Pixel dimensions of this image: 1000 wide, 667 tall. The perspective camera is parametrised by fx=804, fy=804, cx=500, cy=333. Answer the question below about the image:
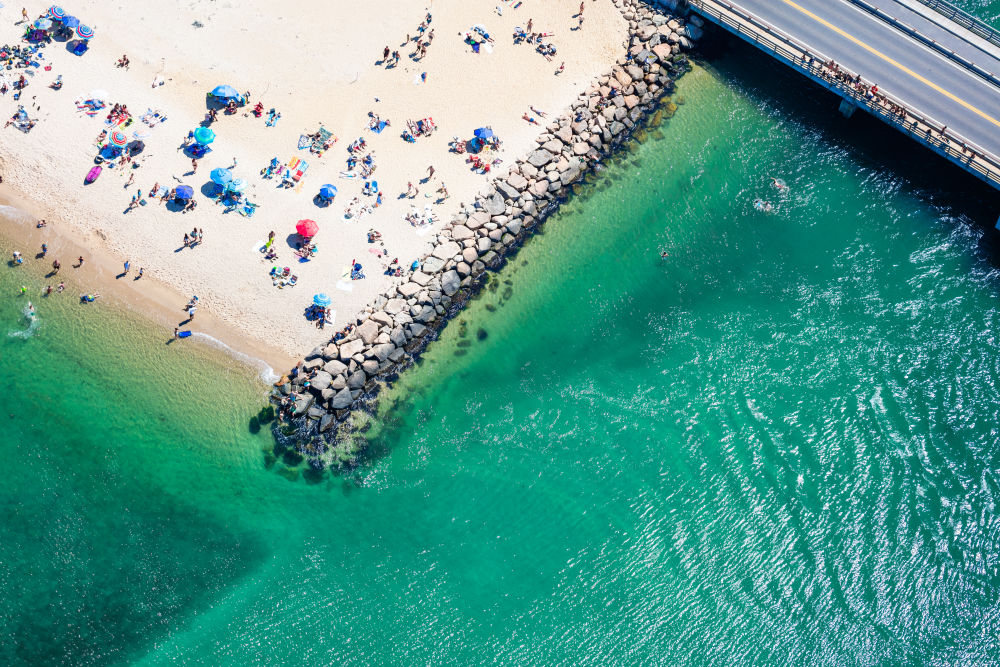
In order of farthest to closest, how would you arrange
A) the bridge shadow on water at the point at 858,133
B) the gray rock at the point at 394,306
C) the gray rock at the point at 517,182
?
the bridge shadow on water at the point at 858,133
the gray rock at the point at 517,182
the gray rock at the point at 394,306

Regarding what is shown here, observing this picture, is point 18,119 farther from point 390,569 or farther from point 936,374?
point 936,374

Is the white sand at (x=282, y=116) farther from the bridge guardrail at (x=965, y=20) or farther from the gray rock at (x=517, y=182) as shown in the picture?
the bridge guardrail at (x=965, y=20)

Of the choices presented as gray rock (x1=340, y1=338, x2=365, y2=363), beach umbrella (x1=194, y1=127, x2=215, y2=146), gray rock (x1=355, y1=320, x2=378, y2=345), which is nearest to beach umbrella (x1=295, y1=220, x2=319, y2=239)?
gray rock (x1=355, y1=320, x2=378, y2=345)

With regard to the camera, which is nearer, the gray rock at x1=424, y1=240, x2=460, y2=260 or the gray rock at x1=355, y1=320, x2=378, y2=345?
the gray rock at x1=355, y1=320, x2=378, y2=345

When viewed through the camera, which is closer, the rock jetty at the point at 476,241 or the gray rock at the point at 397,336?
the rock jetty at the point at 476,241

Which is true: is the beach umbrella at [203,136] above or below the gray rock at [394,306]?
below

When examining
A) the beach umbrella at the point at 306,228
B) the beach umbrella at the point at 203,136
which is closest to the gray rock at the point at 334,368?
the beach umbrella at the point at 306,228

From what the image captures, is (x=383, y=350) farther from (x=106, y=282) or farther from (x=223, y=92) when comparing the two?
(x=223, y=92)

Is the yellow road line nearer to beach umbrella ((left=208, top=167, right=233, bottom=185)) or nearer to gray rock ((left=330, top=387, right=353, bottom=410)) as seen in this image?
beach umbrella ((left=208, top=167, right=233, bottom=185))
